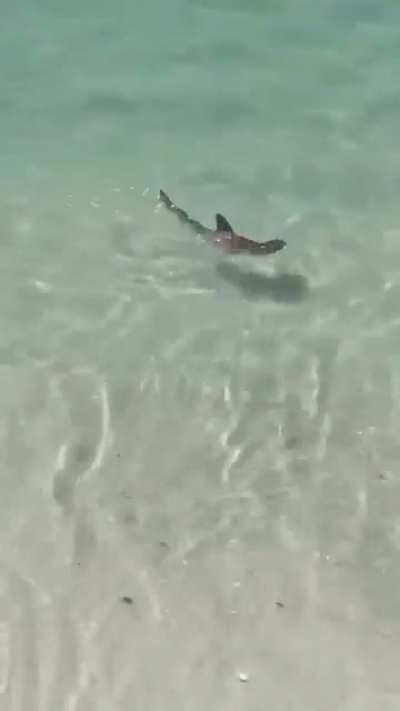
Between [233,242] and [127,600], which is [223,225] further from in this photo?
[127,600]

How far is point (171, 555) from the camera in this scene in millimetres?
4898

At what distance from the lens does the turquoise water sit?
4477 mm

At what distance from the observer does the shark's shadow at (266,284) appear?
666cm

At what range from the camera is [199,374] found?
19.9 feet

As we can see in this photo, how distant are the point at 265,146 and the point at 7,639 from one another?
489 cm

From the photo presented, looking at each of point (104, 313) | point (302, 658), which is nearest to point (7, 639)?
point (302, 658)

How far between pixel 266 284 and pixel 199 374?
94 cm

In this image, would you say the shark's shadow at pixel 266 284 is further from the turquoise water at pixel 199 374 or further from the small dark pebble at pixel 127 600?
the small dark pebble at pixel 127 600

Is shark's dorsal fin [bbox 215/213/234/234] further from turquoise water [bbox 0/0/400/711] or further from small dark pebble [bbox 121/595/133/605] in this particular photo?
small dark pebble [bbox 121/595/133/605]

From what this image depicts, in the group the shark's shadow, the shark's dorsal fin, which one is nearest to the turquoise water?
the shark's shadow

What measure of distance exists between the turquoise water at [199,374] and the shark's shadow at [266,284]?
1 cm

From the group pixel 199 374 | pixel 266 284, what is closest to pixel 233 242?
pixel 266 284

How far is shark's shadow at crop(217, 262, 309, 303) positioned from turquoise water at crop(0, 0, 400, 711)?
0.05 feet

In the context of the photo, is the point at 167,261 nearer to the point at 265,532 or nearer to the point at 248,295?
the point at 248,295
